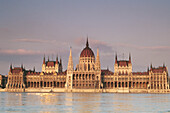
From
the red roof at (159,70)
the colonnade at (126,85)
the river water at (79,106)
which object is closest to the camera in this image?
the river water at (79,106)

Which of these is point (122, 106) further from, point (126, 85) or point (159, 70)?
point (126, 85)

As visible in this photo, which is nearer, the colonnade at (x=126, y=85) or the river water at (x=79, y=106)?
Result: the river water at (x=79, y=106)

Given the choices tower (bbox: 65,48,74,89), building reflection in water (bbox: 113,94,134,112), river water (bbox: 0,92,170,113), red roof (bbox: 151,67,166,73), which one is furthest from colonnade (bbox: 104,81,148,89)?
building reflection in water (bbox: 113,94,134,112)

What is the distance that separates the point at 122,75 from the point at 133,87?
9.58m

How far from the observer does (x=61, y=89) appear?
194 metres

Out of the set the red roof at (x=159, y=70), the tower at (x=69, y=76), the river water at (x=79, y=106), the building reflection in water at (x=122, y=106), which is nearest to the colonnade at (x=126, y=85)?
the red roof at (x=159, y=70)

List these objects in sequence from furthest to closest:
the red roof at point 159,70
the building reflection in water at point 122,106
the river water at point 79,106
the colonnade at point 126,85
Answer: the colonnade at point 126,85 → the red roof at point 159,70 → the building reflection in water at point 122,106 → the river water at point 79,106

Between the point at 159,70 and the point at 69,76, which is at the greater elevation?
the point at 159,70

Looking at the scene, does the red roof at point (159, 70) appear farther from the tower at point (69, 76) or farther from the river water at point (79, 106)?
the river water at point (79, 106)

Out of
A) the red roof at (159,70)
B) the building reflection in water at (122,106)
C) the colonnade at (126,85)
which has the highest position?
the red roof at (159,70)

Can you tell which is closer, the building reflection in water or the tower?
the building reflection in water

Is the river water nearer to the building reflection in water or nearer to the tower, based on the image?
the building reflection in water

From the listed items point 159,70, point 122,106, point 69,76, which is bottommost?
point 122,106

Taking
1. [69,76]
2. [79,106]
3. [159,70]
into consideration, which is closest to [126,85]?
[159,70]
